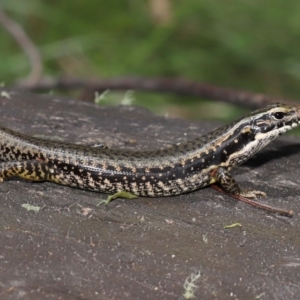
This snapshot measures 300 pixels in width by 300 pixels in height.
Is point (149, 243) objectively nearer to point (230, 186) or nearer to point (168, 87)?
point (230, 186)

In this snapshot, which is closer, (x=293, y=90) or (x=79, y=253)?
(x=79, y=253)

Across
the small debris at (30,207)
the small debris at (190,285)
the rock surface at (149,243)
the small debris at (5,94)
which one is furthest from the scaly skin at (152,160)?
the small debris at (5,94)

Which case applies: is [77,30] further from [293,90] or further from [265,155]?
[265,155]

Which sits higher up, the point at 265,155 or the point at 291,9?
the point at 291,9

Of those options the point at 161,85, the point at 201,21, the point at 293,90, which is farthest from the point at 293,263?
the point at 201,21

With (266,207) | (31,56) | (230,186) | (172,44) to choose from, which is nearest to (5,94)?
(31,56)

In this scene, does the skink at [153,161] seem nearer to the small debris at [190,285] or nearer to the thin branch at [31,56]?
the small debris at [190,285]
